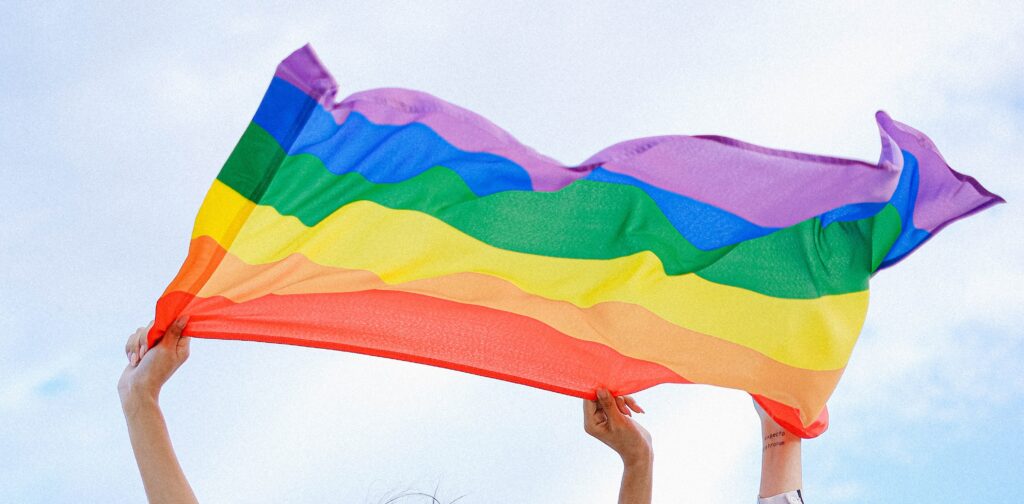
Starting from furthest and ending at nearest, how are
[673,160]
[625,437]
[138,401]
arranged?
[625,437]
[673,160]
[138,401]

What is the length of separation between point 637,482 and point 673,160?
103cm

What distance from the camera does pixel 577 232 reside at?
3195mm

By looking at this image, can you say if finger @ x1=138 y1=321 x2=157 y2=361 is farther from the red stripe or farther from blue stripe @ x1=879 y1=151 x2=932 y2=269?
blue stripe @ x1=879 y1=151 x2=932 y2=269

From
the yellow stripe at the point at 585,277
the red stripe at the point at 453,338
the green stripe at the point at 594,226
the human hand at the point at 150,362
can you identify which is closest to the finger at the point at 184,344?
the human hand at the point at 150,362

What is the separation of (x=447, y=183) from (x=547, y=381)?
851mm

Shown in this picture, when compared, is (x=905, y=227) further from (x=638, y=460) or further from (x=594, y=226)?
(x=638, y=460)

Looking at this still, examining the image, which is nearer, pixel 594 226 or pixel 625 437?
pixel 594 226

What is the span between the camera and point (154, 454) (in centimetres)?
278

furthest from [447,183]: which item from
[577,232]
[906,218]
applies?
[906,218]

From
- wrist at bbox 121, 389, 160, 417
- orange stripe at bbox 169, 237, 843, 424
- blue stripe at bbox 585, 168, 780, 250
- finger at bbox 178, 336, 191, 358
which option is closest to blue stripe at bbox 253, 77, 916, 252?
blue stripe at bbox 585, 168, 780, 250

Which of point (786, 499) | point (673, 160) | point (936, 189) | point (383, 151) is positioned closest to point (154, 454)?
point (383, 151)

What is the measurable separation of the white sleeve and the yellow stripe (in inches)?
17.5

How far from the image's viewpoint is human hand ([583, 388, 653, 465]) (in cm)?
331

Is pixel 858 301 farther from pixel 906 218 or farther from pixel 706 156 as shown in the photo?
pixel 706 156
